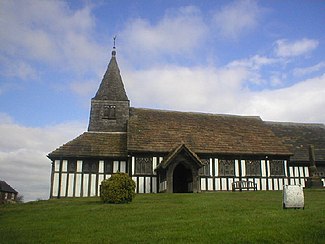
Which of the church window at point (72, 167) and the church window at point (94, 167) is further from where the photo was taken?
the church window at point (94, 167)

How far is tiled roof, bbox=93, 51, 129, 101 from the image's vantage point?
3762 centimetres

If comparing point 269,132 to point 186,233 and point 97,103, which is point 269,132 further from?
point 186,233

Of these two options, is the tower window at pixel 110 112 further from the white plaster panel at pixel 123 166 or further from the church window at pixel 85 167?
the church window at pixel 85 167

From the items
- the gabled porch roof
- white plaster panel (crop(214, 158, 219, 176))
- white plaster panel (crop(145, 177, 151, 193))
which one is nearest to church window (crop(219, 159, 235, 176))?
white plaster panel (crop(214, 158, 219, 176))

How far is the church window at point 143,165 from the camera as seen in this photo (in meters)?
29.8

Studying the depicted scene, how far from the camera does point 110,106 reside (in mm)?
37125

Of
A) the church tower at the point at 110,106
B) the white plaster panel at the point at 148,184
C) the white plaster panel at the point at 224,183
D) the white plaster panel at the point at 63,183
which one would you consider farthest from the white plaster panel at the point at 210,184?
the white plaster panel at the point at 63,183

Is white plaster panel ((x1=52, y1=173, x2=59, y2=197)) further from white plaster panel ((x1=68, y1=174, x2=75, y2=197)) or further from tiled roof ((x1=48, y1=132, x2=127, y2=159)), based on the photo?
tiled roof ((x1=48, y1=132, x2=127, y2=159))

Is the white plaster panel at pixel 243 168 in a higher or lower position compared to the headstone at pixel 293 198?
higher

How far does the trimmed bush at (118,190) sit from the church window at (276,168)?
658 inches

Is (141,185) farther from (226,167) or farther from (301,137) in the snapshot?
(301,137)

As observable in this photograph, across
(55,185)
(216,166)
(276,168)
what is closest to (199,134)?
(216,166)

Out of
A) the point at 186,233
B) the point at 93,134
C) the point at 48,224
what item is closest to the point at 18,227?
the point at 48,224

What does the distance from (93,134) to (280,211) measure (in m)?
21.8
